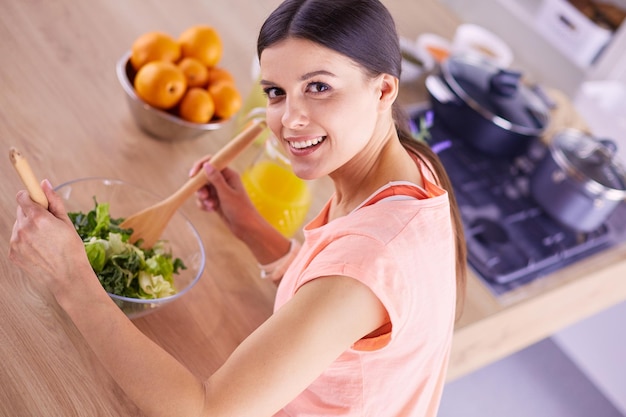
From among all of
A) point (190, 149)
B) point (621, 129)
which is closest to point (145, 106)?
point (190, 149)

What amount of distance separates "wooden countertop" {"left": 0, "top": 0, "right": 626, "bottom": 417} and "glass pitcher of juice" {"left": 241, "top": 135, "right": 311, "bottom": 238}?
10 cm

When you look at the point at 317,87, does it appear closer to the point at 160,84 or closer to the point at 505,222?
the point at 160,84

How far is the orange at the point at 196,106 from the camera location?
1.37m

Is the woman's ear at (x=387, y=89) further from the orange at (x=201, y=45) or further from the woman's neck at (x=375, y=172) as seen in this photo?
the orange at (x=201, y=45)

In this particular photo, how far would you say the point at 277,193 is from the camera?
1.39 meters

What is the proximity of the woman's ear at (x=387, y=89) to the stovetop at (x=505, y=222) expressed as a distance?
0.68 metres

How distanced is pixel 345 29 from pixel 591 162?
112cm

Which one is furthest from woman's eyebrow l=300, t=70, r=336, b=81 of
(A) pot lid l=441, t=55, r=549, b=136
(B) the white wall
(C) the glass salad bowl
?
(B) the white wall

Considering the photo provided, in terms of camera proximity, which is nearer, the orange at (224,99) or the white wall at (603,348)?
the orange at (224,99)

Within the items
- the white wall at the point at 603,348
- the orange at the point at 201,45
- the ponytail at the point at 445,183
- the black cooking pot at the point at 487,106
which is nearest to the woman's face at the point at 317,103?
the ponytail at the point at 445,183

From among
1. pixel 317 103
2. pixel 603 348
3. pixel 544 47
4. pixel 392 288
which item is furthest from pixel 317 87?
pixel 544 47

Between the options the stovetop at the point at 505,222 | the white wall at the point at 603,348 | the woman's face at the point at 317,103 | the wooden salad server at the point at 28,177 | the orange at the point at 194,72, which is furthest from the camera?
the white wall at the point at 603,348

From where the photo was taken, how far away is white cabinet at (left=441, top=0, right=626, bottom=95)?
287 cm

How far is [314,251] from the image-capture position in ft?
3.15
